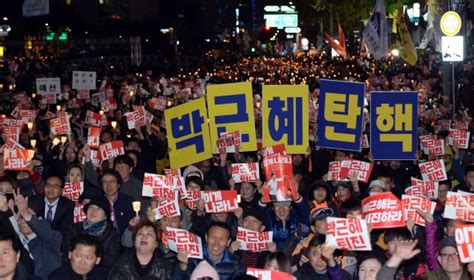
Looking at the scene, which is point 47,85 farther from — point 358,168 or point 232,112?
point 358,168

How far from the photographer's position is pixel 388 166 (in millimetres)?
14070

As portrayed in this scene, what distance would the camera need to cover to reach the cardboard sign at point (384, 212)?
27.3 ft

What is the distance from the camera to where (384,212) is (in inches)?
330

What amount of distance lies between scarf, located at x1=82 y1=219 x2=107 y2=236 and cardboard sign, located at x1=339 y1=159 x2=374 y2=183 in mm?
3820

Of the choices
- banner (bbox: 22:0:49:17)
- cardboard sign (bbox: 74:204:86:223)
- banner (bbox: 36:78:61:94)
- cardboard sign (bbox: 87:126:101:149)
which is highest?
banner (bbox: 22:0:49:17)

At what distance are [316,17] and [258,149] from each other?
2497 inches

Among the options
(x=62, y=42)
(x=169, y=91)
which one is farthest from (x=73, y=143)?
(x=62, y=42)

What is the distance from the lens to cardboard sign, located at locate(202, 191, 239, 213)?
396 inches

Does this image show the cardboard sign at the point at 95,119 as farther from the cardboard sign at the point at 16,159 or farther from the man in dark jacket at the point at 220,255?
the man in dark jacket at the point at 220,255

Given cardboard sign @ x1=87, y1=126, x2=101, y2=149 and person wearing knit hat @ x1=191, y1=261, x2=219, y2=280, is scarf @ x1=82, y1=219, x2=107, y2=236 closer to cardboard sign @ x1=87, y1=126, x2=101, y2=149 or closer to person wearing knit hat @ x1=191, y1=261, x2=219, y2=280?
person wearing knit hat @ x1=191, y1=261, x2=219, y2=280

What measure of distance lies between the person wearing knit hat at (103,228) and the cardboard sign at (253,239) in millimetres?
984

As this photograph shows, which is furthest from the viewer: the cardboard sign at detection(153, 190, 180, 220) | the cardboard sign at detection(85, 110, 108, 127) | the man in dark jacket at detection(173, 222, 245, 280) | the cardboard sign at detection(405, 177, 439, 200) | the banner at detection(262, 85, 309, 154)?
the cardboard sign at detection(85, 110, 108, 127)

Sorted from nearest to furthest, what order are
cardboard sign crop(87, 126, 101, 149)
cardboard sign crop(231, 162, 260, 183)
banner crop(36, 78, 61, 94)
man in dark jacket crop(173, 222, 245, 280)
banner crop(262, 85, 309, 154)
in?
man in dark jacket crop(173, 222, 245, 280), cardboard sign crop(231, 162, 260, 183), banner crop(262, 85, 309, 154), cardboard sign crop(87, 126, 101, 149), banner crop(36, 78, 61, 94)

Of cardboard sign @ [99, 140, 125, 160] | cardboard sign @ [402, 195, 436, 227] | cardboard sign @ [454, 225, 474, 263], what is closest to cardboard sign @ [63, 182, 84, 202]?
cardboard sign @ [99, 140, 125, 160]
